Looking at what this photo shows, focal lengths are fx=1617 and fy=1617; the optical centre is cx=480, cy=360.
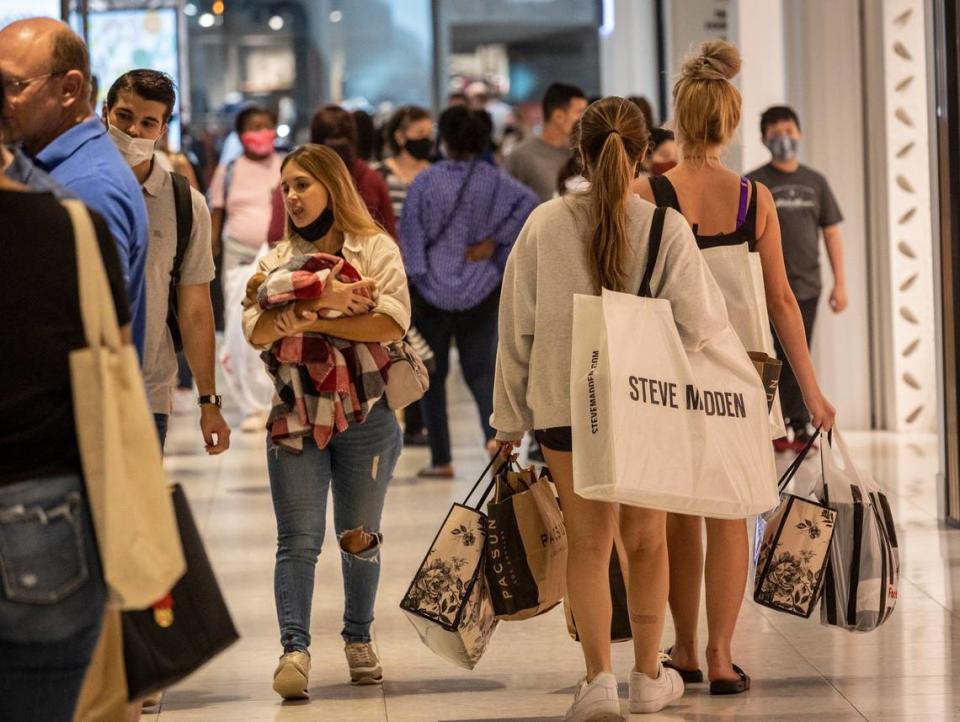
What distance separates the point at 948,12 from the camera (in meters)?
6.32

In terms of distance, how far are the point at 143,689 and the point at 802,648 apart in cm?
271

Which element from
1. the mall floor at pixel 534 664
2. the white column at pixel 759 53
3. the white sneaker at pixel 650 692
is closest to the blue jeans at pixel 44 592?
the mall floor at pixel 534 664

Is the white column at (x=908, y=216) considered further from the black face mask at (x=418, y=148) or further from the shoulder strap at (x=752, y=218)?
the shoulder strap at (x=752, y=218)

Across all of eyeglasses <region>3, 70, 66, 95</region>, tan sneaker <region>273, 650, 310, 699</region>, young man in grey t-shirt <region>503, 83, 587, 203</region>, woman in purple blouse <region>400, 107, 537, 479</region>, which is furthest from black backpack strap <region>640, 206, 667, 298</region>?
young man in grey t-shirt <region>503, 83, 587, 203</region>

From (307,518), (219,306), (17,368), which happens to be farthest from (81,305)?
(219,306)

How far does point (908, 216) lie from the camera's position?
9164 millimetres

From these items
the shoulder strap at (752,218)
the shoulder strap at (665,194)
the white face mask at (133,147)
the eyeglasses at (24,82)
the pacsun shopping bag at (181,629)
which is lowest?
the pacsun shopping bag at (181,629)

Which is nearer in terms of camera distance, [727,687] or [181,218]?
[181,218]

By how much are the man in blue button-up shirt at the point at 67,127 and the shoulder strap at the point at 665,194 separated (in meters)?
1.63

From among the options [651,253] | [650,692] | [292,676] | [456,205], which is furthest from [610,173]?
[456,205]

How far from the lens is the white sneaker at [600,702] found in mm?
3889

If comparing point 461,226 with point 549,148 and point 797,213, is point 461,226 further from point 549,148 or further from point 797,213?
point 797,213

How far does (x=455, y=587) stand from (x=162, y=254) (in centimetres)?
111

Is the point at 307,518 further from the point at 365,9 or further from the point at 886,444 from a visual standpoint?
the point at 365,9
